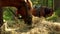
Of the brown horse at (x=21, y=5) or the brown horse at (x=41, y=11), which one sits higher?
the brown horse at (x=21, y=5)

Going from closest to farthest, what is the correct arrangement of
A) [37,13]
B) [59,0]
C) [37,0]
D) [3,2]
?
[3,2], [37,13], [37,0], [59,0]

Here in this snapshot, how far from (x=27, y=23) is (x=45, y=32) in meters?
0.12

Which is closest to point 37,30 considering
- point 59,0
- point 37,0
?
point 37,0

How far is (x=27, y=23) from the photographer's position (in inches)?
36.3

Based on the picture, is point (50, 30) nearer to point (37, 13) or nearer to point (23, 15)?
point (23, 15)

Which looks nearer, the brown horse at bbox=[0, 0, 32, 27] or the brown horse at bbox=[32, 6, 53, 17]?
the brown horse at bbox=[0, 0, 32, 27]

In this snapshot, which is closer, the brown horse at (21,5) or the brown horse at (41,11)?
the brown horse at (21,5)

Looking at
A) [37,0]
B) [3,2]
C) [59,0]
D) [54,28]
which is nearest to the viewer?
[3,2]

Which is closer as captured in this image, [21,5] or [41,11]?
[21,5]

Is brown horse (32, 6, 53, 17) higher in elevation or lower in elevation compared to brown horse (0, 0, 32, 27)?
lower

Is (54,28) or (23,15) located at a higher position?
(23,15)

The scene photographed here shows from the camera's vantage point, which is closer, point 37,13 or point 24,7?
point 24,7

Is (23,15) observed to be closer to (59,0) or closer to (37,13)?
(37,13)

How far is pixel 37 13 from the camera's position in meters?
1.26
